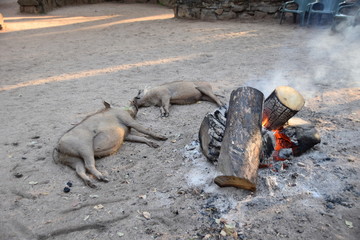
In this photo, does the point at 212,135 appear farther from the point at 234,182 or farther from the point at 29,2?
the point at 29,2

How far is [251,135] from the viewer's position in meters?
3.22

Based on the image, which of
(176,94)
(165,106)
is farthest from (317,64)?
(165,106)

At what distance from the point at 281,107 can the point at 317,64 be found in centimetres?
390

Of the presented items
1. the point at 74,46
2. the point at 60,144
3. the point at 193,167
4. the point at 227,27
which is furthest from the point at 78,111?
the point at 227,27

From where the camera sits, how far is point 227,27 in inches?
444

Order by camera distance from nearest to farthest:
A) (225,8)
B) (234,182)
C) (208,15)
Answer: (234,182), (225,8), (208,15)

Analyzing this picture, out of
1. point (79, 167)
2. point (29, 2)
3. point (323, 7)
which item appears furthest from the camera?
point (29, 2)

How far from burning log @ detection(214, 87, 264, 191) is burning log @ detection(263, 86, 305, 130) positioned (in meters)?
0.23

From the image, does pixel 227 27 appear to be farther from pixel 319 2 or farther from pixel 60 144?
pixel 60 144

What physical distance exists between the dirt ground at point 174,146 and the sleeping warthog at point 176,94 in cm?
15

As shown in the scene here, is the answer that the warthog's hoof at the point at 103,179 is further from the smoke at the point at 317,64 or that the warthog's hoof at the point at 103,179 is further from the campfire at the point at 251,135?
the smoke at the point at 317,64

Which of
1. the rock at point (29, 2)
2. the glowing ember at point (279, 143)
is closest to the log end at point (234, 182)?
the glowing ember at point (279, 143)

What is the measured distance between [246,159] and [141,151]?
160 cm

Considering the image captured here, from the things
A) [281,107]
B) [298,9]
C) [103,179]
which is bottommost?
[103,179]
